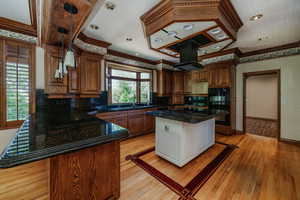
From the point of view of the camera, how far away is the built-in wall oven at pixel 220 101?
3967mm

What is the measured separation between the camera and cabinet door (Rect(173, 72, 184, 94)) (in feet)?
17.2

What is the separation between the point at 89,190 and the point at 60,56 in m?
2.55

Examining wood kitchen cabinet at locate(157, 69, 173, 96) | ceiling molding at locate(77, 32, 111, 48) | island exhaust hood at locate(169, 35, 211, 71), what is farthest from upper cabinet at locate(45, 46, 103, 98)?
wood kitchen cabinet at locate(157, 69, 173, 96)

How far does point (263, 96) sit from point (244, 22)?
18.7 ft

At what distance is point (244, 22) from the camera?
7.50ft

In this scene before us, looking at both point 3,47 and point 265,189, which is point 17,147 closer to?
point 3,47

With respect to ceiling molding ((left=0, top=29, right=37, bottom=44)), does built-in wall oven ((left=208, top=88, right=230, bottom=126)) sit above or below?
below

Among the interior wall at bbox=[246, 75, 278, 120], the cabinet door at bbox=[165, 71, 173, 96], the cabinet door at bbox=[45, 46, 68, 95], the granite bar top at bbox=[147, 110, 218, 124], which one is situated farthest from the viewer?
the interior wall at bbox=[246, 75, 278, 120]

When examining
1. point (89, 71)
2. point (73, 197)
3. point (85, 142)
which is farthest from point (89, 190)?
point (89, 71)

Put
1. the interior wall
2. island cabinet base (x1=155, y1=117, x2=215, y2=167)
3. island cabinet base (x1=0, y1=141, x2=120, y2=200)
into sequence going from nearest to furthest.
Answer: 1. island cabinet base (x1=0, y1=141, x2=120, y2=200)
2. island cabinet base (x1=155, y1=117, x2=215, y2=167)
3. the interior wall

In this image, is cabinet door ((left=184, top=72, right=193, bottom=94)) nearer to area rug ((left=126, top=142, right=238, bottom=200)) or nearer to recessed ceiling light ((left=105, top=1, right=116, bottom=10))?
area rug ((left=126, top=142, right=238, bottom=200))

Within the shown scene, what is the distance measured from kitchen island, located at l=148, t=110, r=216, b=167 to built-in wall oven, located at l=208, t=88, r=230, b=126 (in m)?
1.72

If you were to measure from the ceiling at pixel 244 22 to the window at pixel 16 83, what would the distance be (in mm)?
1327

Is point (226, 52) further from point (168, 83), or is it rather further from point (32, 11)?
point (32, 11)
